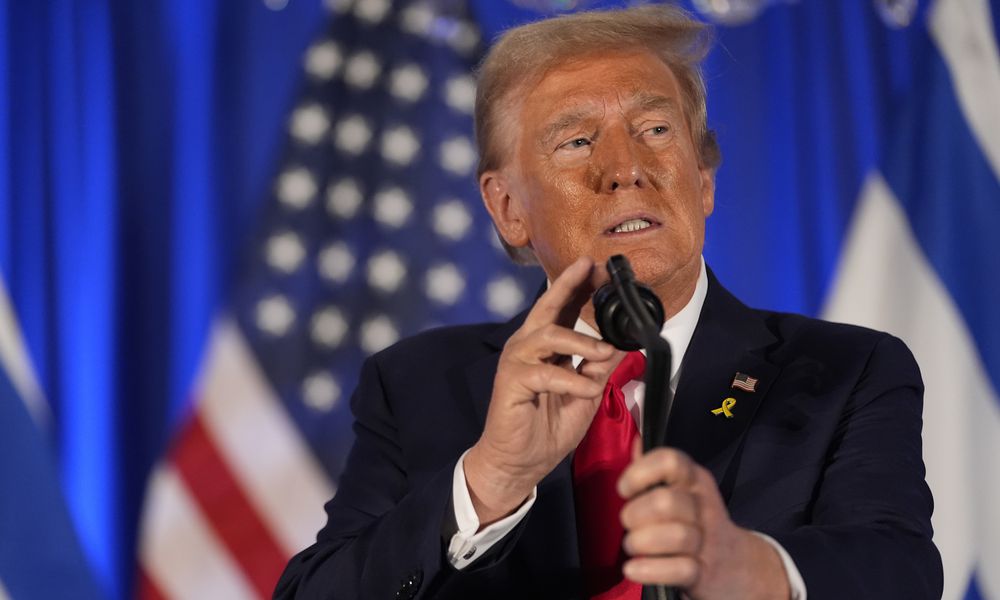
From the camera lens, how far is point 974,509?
9.42ft

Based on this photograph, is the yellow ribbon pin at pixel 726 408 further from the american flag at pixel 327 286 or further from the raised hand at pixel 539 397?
the american flag at pixel 327 286

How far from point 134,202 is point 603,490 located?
1587mm

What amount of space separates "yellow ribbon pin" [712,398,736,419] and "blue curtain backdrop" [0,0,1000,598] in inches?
55.9

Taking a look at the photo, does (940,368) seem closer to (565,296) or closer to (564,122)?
(564,122)

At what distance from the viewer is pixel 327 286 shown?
9.12 ft

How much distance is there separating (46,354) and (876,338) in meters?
1.84

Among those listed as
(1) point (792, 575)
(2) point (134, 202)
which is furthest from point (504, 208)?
(2) point (134, 202)

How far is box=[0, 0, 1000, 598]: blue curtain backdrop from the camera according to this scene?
2604 mm

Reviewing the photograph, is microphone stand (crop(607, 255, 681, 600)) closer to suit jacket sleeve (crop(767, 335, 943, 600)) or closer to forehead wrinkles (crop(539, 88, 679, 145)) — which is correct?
suit jacket sleeve (crop(767, 335, 943, 600))

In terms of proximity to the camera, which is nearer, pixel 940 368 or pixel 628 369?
pixel 628 369

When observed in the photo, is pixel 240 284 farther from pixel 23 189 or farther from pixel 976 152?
pixel 976 152

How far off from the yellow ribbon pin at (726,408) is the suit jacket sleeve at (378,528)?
39 centimetres

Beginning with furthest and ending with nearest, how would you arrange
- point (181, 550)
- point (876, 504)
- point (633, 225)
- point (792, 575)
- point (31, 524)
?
point (181, 550)
point (31, 524)
point (633, 225)
point (876, 504)
point (792, 575)

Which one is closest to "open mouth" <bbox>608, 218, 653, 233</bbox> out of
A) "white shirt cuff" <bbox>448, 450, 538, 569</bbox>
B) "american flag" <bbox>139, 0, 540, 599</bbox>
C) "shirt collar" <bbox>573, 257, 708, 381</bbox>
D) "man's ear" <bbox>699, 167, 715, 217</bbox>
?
"shirt collar" <bbox>573, 257, 708, 381</bbox>
